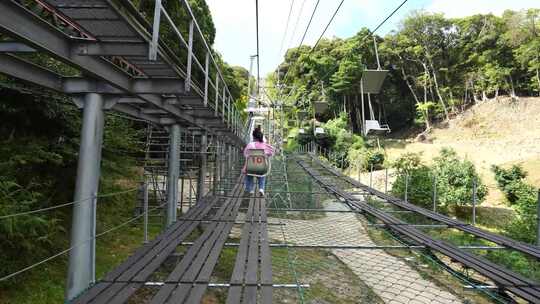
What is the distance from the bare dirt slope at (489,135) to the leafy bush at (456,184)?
37.0ft

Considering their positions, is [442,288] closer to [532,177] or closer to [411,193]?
[411,193]

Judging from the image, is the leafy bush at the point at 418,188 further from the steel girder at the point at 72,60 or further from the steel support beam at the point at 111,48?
the steel support beam at the point at 111,48

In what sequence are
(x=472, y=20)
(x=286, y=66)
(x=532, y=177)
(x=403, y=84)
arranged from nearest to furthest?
(x=532, y=177) → (x=472, y=20) → (x=403, y=84) → (x=286, y=66)

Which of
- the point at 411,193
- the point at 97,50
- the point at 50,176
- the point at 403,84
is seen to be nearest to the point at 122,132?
the point at 50,176

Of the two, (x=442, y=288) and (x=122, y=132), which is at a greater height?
(x=122, y=132)

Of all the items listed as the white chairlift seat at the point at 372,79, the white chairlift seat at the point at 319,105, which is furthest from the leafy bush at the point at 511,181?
the white chairlift seat at the point at 319,105

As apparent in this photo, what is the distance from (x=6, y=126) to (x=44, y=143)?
440mm

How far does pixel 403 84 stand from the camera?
44.4m

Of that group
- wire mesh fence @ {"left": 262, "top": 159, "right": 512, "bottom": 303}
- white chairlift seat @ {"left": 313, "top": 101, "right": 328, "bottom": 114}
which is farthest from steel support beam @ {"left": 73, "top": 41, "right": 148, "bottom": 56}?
white chairlift seat @ {"left": 313, "top": 101, "right": 328, "bottom": 114}

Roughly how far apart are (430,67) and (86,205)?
145 ft

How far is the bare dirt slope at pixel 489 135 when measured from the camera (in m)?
30.3

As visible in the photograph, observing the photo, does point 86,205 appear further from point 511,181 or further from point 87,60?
point 511,181

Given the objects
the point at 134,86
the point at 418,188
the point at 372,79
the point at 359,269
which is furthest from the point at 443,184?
the point at 134,86

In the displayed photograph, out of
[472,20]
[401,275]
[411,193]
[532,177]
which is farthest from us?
[472,20]
